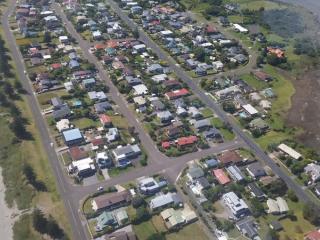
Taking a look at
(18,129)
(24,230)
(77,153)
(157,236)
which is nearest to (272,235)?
(157,236)

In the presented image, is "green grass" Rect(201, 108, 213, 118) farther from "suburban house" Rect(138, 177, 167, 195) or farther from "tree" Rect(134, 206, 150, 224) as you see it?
"tree" Rect(134, 206, 150, 224)

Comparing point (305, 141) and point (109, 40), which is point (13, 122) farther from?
point (305, 141)

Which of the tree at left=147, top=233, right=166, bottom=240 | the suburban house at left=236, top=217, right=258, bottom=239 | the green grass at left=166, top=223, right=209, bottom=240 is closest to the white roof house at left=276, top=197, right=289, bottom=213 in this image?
the suburban house at left=236, top=217, right=258, bottom=239

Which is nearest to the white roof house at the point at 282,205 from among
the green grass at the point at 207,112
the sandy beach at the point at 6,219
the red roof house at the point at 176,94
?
the green grass at the point at 207,112

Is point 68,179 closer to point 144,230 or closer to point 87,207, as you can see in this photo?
point 87,207

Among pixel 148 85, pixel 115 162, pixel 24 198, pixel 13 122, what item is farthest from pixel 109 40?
pixel 24 198

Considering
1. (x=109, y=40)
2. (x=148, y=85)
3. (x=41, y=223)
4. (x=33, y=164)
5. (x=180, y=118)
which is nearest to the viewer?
(x=41, y=223)
